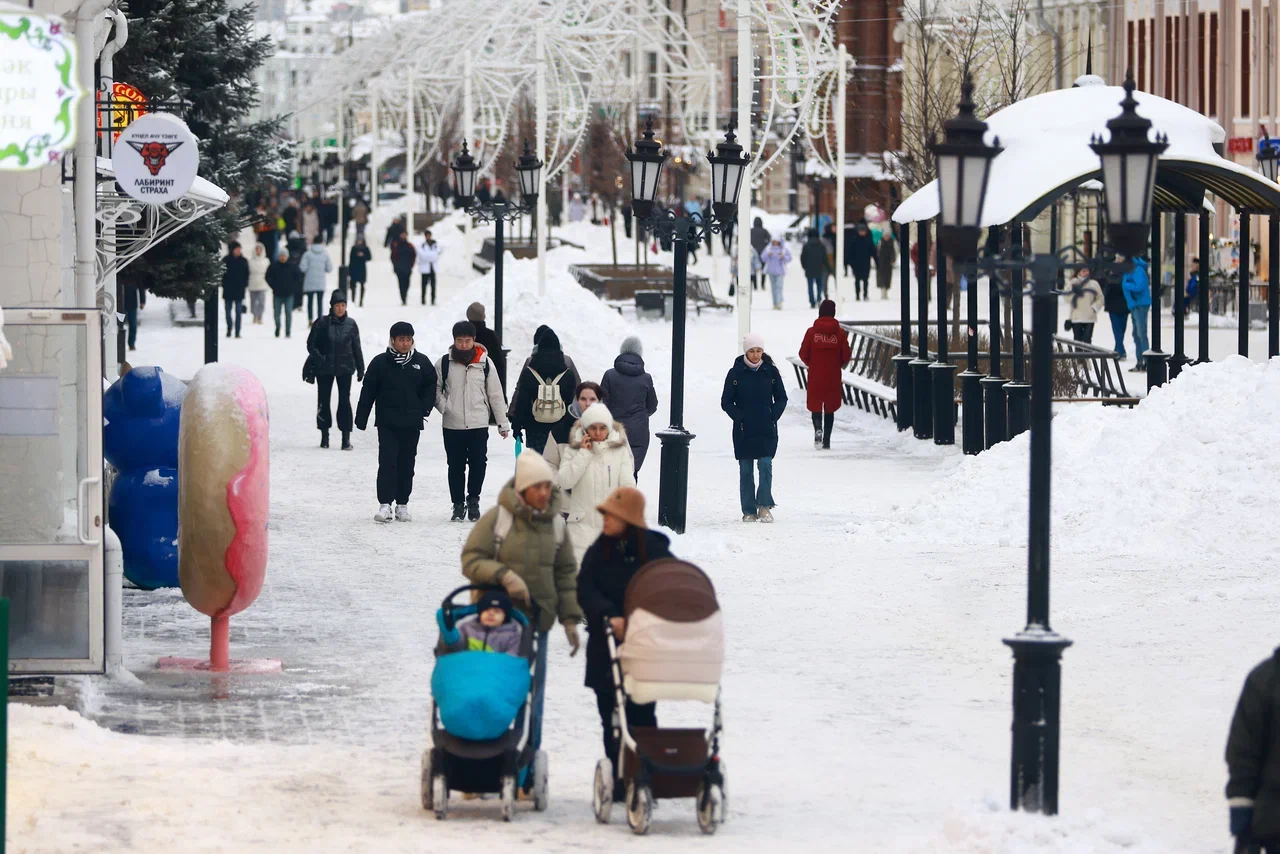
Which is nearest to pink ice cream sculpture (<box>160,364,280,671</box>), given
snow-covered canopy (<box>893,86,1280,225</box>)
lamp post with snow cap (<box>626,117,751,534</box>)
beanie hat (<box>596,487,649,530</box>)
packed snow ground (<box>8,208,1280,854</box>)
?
packed snow ground (<box>8,208,1280,854</box>)

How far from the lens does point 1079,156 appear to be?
66.5 feet

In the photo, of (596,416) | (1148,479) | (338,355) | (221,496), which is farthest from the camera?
(338,355)

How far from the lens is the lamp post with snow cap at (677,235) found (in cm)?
1656

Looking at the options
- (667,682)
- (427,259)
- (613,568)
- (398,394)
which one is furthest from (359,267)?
(667,682)

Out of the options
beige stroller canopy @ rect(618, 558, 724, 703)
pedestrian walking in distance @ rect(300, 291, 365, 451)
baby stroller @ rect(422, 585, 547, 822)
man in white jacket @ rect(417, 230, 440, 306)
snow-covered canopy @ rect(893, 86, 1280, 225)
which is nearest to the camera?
beige stroller canopy @ rect(618, 558, 724, 703)

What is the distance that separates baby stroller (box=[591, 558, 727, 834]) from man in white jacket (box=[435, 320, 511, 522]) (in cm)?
856

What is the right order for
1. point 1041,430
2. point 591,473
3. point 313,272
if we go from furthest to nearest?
point 313,272, point 591,473, point 1041,430

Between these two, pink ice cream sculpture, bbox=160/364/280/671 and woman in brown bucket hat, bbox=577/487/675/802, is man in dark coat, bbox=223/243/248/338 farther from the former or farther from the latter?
woman in brown bucket hat, bbox=577/487/675/802

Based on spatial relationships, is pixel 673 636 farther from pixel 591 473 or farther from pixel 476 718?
pixel 591 473

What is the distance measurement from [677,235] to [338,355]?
5.70 meters

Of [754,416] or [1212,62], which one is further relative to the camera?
[1212,62]

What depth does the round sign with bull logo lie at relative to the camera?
16.9 meters

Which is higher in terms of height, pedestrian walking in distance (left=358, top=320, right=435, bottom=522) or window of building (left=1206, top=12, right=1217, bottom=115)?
window of building (left=1206, top=12, right=1217, bottom=115)

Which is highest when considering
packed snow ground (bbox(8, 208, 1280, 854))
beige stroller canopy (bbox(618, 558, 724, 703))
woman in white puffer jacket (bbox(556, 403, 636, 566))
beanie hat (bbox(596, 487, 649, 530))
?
beanie hat (bbox(596, 487, 649, 530))
